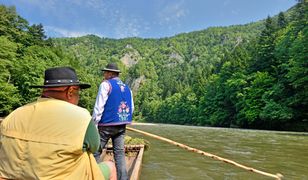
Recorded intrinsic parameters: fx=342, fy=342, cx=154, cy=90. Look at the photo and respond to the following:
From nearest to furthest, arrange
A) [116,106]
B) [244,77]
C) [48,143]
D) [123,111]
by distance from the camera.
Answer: [48,143] → [116,106] → [123,111] → [244,77]

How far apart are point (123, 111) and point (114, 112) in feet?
0.58

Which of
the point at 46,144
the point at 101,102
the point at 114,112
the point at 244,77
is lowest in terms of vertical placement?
the point at 46,144

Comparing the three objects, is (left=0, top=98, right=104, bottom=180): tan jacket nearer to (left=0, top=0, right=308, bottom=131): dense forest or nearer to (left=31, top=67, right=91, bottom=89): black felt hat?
(left=31, top=67, right=91, bottom=89): black felt hat

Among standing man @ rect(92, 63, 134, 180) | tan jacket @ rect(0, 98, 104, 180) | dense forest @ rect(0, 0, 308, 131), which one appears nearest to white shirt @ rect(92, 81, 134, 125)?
standing man @ rect(92, 63, 134, 180)

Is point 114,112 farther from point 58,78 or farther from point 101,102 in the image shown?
point 58,78

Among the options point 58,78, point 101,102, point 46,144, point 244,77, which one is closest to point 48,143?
point 46,144

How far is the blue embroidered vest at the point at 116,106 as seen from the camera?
199 inches

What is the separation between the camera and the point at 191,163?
9.80 metres

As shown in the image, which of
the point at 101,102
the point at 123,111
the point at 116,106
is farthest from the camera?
the point at 123,111

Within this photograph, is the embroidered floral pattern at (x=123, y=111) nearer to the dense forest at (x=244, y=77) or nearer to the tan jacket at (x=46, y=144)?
the tan jacket at (x=46, y=144)

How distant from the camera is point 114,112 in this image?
5.09m

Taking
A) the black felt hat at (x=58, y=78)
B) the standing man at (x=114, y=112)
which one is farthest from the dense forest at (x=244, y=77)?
the black felt hat at (x=58, y=78)

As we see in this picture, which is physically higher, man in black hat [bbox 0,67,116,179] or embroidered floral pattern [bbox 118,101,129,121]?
embroidered floral pattern [bbox 118,101,129,121]

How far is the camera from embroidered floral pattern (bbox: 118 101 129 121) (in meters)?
5.16
